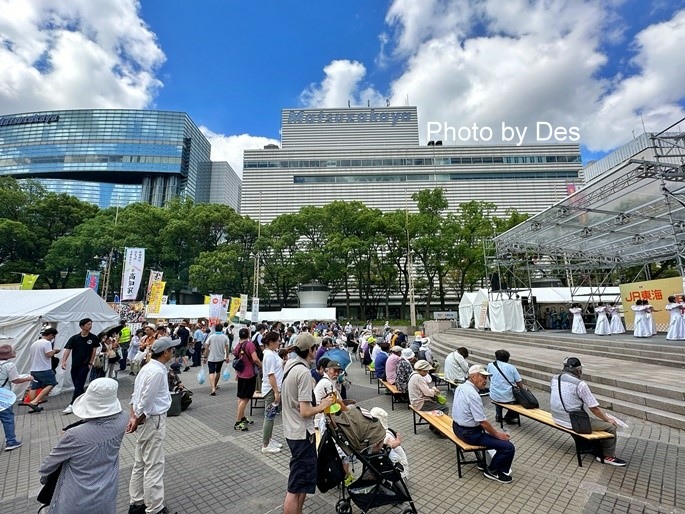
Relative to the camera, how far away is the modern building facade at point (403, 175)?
50.1m

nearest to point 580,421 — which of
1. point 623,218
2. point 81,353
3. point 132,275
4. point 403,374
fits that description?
point 403,374

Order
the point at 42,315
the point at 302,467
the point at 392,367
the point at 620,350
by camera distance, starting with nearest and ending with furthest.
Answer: the point at 302,467
the point at 392,367
the point at 42,315
the point at 620,350

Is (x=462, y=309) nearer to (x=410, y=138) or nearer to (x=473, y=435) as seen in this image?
(x=473, y=435)

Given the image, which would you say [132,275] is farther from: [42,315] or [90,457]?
[90,457]

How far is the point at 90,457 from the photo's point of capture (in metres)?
2.21

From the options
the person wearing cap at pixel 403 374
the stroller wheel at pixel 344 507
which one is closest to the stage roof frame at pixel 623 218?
the person wearing cap at pixel 403 374

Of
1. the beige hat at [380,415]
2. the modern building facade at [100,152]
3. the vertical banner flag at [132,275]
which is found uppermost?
the modern building facade at [100,152]

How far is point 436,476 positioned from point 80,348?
25.8 ft

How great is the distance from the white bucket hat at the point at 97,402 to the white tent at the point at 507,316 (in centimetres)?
2013

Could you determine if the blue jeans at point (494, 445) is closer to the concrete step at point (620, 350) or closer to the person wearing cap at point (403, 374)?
the person wearing cap at point (403, 374)

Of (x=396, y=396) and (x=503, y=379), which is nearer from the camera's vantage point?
(x=503, y=379)

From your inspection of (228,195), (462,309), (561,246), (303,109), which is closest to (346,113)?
(303,109)

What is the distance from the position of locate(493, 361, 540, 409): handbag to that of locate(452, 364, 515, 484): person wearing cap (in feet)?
6.07

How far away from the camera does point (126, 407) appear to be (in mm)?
7453
